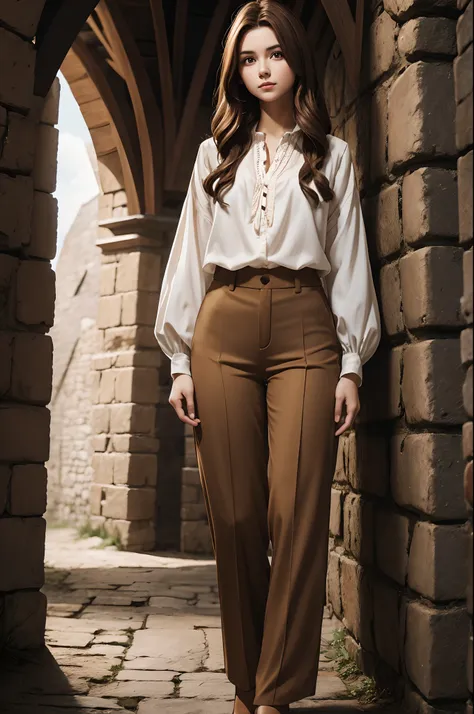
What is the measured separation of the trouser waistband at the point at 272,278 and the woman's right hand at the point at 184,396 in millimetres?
311

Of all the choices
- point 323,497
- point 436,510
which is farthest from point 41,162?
point 436,510

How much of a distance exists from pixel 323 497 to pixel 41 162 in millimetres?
2064

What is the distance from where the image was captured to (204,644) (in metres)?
3.31

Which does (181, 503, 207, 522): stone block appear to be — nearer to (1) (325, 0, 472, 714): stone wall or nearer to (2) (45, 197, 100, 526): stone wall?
(2) (45, 197, 100, 526): stone wall

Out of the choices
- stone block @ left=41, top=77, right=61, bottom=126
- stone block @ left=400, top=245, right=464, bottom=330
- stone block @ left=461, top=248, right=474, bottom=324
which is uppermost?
stone block @ left=41, top=77, right=61, bottom=126

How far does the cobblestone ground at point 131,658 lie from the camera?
244 cm

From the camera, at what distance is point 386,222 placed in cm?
257

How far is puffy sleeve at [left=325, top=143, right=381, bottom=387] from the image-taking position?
2.32 m

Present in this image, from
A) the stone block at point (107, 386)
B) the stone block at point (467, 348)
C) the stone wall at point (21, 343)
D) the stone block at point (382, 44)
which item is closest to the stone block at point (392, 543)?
the stone block at point (467, 348)

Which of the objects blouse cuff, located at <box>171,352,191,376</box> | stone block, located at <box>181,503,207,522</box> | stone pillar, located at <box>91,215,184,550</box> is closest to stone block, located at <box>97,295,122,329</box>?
stone pillar, located at <box>91,215,184,550</box>

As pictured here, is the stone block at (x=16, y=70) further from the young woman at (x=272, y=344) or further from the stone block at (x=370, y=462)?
the stone block at (x=370, y=462)

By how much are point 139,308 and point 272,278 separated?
5158 mm

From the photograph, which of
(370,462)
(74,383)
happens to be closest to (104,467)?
(74,383)

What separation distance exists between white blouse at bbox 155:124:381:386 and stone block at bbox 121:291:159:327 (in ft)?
16.0
